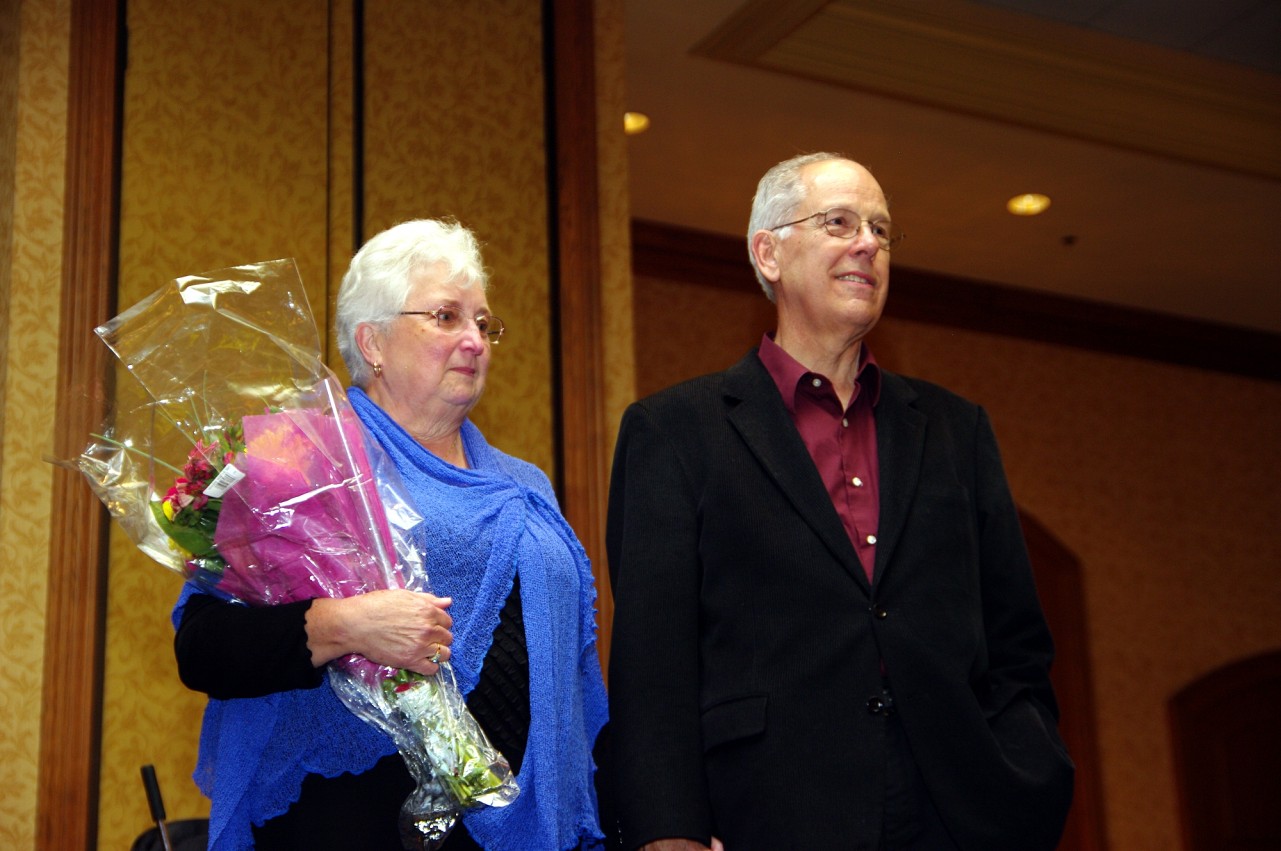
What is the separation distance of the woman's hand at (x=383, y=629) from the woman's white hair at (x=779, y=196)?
2.72 ft

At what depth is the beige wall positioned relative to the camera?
7.99m

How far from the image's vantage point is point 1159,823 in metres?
8.02

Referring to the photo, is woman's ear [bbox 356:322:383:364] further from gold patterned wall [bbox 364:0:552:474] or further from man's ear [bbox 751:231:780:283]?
gold patterned wall [bbox 364:0:552:474]

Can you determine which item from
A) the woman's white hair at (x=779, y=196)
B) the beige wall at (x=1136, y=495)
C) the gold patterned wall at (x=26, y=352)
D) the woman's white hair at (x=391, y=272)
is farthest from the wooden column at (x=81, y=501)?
the beige wall at (x=1136, y=495)

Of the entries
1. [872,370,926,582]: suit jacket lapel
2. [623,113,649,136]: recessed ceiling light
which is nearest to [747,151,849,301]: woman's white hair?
[872,370,926,582]: suit jacket lapel

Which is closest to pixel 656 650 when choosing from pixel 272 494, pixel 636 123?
pixel 272 494

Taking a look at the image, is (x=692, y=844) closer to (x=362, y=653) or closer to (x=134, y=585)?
(x=362, y=653)

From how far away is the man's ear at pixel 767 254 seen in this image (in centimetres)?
238

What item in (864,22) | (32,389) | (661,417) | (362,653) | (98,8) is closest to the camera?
(362,653)

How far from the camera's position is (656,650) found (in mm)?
2037

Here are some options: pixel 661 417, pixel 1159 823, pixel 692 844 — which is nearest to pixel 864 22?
pixel 661 417

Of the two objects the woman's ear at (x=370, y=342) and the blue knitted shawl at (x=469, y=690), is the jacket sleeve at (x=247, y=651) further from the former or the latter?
the woman's ear at (x=370, y=342)

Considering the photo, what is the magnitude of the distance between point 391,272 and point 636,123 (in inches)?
165

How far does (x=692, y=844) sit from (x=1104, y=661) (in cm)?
671
